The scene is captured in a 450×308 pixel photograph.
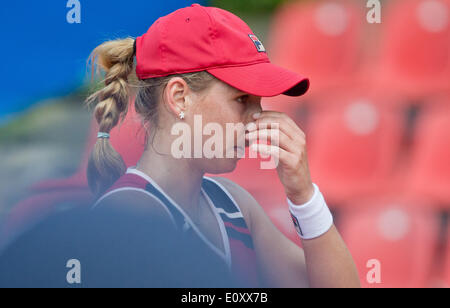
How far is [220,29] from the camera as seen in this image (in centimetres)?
77

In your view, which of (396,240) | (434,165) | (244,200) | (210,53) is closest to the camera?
(210,53)

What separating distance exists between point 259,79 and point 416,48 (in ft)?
3.88

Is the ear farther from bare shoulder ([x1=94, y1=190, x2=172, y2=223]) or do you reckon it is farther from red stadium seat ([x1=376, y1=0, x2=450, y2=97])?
red stadium seat ([x1=376, y1=0, x2=450, y2=97])

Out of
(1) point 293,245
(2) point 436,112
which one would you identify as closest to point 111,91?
(1) point 293,245

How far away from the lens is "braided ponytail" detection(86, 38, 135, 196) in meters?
0.83

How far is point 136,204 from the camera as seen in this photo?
32.1 inches


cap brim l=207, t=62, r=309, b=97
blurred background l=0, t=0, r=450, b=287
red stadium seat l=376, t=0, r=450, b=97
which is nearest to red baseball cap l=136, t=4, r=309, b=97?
cap brim l=207, t=62, r=309, b=97

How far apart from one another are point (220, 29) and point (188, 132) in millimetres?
160

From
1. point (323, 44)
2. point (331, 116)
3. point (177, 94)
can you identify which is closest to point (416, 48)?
point (323, 44)

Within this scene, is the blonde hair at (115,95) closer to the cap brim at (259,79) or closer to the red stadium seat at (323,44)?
the cap brim at (259,79)

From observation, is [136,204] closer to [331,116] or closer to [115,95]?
[115,95]

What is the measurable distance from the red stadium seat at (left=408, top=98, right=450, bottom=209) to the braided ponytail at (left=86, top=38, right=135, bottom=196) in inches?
39.9

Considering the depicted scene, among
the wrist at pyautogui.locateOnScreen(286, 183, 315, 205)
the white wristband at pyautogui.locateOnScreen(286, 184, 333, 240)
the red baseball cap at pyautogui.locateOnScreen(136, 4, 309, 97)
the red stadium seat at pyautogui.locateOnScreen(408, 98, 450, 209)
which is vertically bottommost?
the white wristband at pyautogui.locateOnScreen(286, 184, 333, 240)

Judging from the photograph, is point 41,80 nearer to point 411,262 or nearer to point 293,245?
point 293,245
